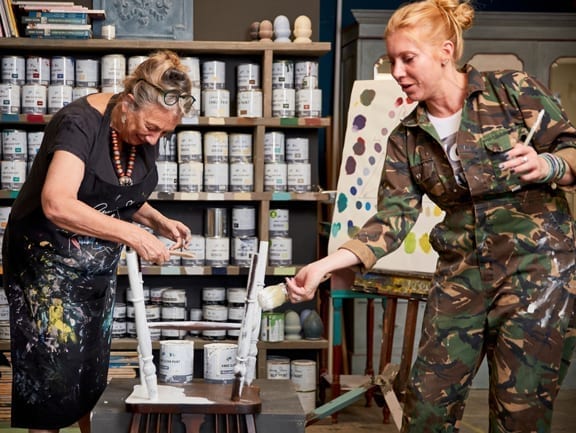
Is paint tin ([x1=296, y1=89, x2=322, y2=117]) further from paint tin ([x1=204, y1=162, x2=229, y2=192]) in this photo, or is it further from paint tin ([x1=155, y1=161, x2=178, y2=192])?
paint tin ([x1=155, y1=161, x2=178, y2=192])

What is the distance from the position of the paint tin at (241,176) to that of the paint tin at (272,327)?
0.62 metres

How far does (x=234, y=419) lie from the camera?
91.1 inches

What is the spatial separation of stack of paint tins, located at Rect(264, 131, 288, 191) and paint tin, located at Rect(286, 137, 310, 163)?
60 millimetres

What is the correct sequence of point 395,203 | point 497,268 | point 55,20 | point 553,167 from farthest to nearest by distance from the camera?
1. point 55,20
2. point 395,203
3. point 497,268
4. point 553,167

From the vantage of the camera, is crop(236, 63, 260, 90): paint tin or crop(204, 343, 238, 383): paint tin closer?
crop(204, 343, 238, 383): paint tin

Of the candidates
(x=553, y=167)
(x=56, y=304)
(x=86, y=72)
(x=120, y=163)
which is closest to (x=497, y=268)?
(x=553, y=167)

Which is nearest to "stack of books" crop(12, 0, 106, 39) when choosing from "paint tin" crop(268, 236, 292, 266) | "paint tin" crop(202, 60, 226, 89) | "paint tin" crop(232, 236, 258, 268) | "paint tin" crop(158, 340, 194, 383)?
"paint tin" crop(202, 60, 226, 89)

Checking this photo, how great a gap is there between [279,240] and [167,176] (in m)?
0.63

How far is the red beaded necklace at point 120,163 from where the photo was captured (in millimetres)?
2691

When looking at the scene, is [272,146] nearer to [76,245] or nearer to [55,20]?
[55,20]

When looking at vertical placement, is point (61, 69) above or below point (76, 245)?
above

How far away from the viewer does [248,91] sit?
453cm

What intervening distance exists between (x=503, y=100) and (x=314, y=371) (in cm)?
264

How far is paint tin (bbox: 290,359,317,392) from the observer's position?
4508 millimetres
